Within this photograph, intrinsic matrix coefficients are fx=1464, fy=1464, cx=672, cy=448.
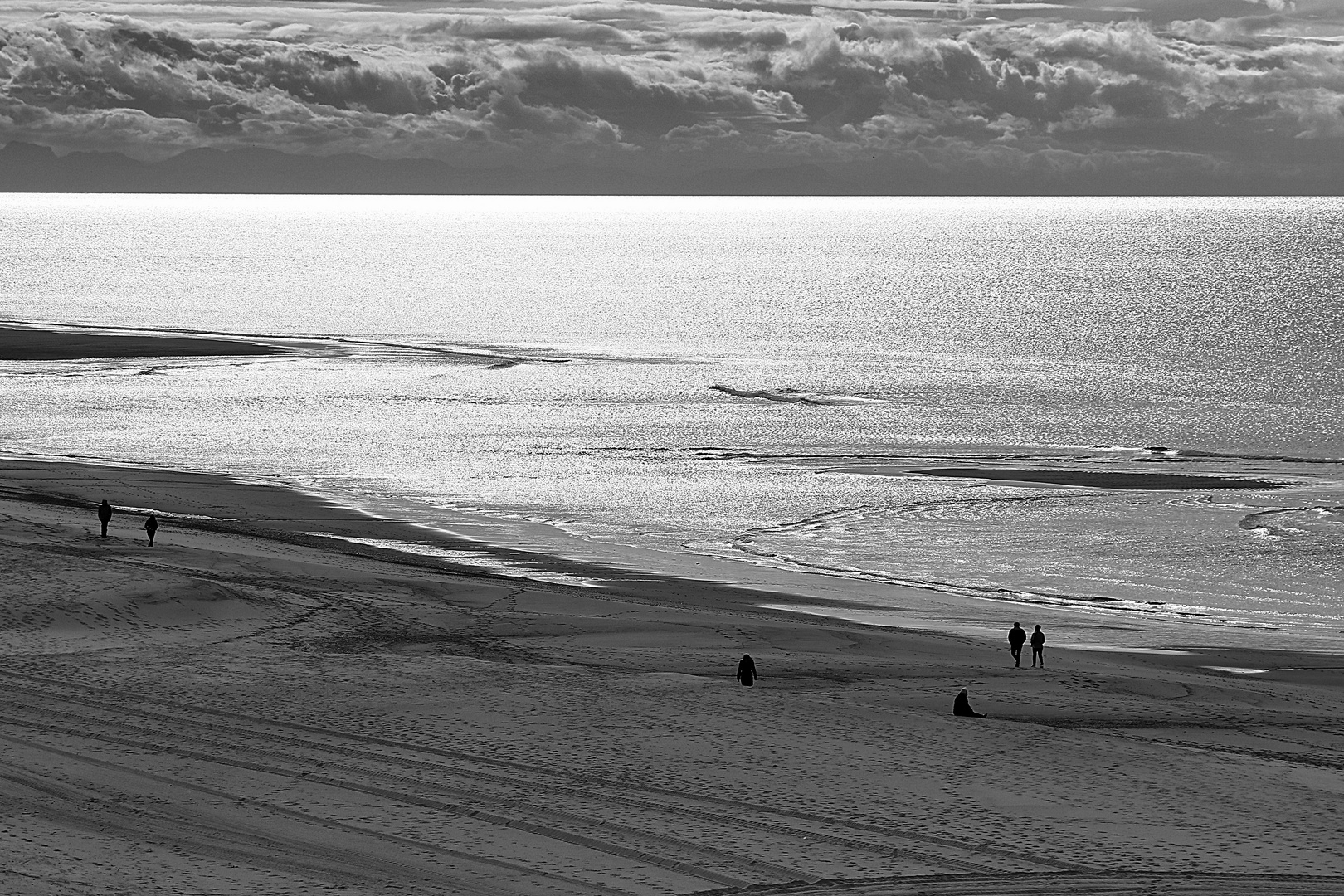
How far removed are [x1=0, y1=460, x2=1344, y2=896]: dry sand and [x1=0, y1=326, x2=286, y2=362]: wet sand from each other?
2758 inches

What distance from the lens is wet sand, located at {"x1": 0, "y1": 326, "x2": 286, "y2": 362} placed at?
333 feet

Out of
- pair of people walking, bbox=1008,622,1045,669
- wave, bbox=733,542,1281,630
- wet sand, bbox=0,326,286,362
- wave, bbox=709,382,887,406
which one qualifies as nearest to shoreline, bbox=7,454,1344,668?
wave, bbox=733,542,1281,630

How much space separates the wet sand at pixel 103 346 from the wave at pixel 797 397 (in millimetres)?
38069

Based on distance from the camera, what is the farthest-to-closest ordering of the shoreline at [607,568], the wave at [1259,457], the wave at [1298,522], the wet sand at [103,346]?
the wet sand at [103,346] → the wave at [1259,457] → the wave at [1298,522] → the shoreline at [607,568]

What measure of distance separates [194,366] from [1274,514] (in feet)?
230

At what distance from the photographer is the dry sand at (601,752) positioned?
59.0 feet

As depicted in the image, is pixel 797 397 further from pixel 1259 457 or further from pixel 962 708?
pixel 962 708

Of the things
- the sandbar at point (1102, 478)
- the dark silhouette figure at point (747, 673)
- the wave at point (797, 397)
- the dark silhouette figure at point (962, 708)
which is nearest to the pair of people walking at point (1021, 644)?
the dark silhouette figure at point (962, 708)

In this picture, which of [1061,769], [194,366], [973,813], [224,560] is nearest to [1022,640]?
[1061,769]

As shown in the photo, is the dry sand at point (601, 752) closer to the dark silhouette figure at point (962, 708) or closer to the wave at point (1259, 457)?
the dark silhouette figure at point (962, 708)

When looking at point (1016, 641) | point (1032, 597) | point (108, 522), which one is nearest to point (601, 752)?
point (1016, 641)

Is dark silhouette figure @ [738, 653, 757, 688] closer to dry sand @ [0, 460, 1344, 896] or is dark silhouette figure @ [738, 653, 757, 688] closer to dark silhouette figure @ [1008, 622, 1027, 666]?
dry sand @ [0, 460, 1344, 896]

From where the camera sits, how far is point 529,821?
64.0 feet

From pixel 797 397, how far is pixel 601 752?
63880 mm
